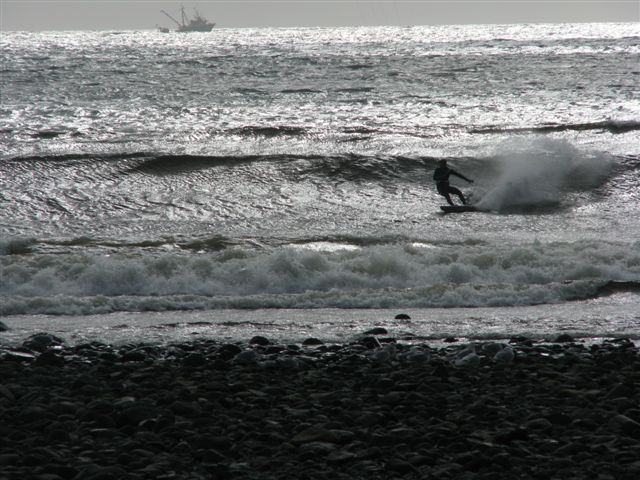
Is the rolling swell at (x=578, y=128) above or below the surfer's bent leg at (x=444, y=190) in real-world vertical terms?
above

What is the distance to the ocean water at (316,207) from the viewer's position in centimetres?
1072

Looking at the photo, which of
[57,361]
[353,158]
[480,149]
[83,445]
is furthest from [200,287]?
[480,149]

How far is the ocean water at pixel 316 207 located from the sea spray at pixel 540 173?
0.21 feet

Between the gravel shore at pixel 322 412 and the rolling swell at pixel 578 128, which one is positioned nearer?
the gravel shore at pixel 322 412

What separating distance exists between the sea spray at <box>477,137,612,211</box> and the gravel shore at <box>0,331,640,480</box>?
10351mm

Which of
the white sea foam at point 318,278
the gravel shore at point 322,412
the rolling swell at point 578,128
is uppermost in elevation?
the rolling swell at point 578,128

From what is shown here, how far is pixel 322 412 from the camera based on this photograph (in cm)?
602

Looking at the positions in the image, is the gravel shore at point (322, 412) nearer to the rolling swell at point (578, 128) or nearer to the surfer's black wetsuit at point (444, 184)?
the surfer's black wetsuit at point (444, 184)

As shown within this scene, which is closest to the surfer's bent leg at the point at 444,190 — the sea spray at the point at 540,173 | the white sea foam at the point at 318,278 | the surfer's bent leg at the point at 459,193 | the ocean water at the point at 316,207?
the surfer's bent leg at the point at 459,193

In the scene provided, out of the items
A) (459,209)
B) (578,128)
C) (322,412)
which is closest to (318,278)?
(459,209)

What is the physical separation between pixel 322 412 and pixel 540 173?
49.9 feet

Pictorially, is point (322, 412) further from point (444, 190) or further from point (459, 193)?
point (459, 193)

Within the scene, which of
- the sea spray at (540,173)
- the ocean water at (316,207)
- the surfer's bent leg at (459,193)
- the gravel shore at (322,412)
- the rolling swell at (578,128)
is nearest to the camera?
the gravel shore at (322,412)

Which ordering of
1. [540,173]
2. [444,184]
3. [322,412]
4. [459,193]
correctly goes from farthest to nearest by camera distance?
[540,173], [459,193], [444,184], [322,412]
